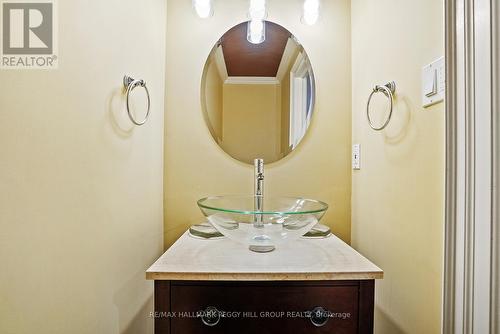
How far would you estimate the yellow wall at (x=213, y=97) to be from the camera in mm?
1354

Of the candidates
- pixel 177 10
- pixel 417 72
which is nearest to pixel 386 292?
pixel 417 72

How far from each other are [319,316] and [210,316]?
31 cm

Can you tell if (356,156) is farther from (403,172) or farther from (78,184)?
(78,184)

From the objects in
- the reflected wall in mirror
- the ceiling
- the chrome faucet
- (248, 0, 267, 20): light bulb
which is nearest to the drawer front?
the chrome faucet

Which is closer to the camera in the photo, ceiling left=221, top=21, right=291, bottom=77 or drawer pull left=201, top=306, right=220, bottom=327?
drawer pull left=201, top=306, right=220, bottom=327

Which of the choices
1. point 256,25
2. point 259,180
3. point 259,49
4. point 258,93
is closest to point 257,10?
point 256,25

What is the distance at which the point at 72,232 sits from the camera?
0.70 metres

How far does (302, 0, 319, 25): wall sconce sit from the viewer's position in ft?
4.34

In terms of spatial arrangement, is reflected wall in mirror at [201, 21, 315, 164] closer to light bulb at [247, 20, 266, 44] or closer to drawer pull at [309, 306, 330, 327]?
light bulb at [247, 20, 266, 44]

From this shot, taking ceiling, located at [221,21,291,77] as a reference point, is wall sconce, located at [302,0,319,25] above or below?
above

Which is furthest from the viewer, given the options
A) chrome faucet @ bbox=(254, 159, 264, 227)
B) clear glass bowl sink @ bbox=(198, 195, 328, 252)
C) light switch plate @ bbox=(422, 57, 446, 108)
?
chrome faucet @ bbox=(254, 159, 264, 227)

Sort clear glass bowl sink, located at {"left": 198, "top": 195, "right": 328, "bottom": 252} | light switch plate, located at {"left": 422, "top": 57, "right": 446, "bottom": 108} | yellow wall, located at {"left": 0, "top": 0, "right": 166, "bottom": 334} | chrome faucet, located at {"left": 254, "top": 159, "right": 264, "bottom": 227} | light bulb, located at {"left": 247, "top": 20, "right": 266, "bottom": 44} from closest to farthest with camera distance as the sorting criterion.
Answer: yellow wall, located at {"left": 0, "top": 0, "right": 166, "bottom": 334}, light switch plate, located at {"left": 422, "top": 57, "right": 446, "bottom": 108}, clear glass bowl sink, located at {"left": 198, "top": 195, "right": 328, "bottom": 252}, chrome faucet, located at {"left": 254, "top": 159, "right": 264, "bottom": 227}, light bulb, located at {"left": 247, "top": 20, "right": 266, "bottom": 44}

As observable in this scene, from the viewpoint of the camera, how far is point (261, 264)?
848 millimetres

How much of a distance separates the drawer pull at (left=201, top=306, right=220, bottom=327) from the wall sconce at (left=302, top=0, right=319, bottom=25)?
129 centimetres
